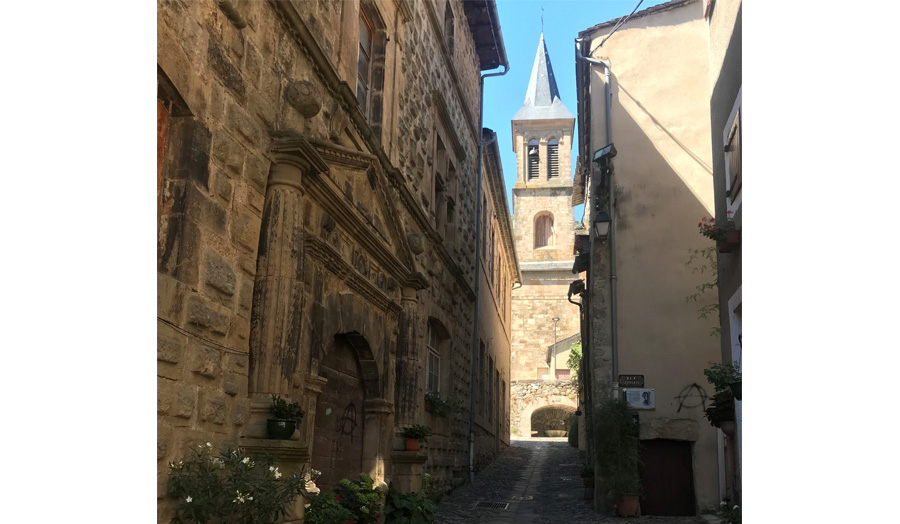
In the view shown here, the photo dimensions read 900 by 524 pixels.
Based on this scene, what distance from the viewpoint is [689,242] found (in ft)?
38.4

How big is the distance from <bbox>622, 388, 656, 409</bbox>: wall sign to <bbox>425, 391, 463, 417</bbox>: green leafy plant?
2521 millimetres

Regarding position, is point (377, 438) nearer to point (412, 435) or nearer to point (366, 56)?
point (412, 435)

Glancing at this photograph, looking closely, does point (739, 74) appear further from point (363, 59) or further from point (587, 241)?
point (587, 241)

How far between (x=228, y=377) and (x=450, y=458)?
820 centimetres

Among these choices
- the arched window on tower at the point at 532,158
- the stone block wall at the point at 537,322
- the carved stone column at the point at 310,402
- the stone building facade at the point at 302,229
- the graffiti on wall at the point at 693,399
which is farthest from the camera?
the arched window on tower at the point at 532,158

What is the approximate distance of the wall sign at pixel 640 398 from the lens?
36.6 feet

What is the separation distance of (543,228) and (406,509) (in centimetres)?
4221

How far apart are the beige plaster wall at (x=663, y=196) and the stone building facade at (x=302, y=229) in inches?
110

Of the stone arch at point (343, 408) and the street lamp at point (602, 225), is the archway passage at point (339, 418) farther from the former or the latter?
the street lamp at point (602, 225)

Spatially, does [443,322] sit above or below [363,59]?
below

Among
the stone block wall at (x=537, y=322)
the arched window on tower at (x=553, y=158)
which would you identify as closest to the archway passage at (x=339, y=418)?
the stone block wall at (x=537, y=322)

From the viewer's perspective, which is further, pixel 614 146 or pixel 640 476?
pixel 614 146

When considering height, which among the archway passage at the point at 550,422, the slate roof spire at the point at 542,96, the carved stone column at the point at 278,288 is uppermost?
the slate roof spire at the point at 542,96

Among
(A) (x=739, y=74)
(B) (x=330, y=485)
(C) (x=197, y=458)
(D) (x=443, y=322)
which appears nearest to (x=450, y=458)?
(D) (x=443, y=322)
